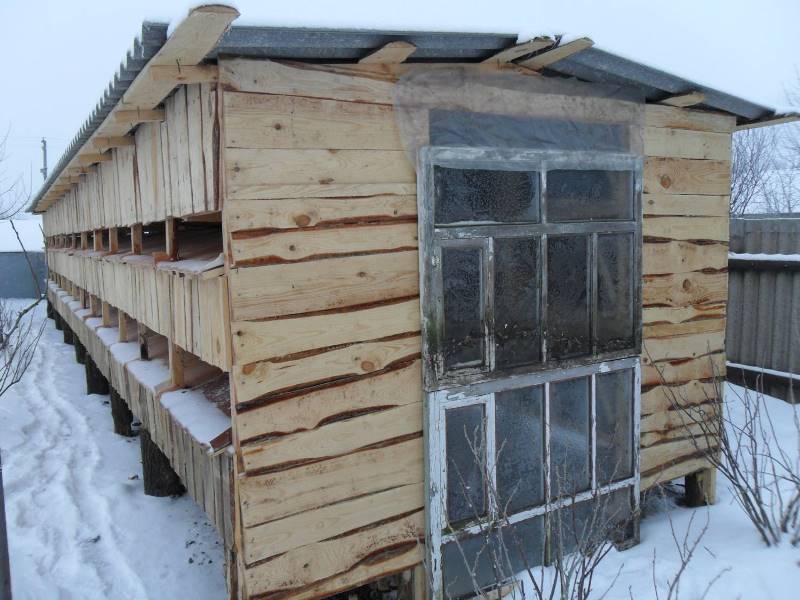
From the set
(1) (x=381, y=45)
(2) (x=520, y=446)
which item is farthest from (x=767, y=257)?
(1) (x=381, y=45)

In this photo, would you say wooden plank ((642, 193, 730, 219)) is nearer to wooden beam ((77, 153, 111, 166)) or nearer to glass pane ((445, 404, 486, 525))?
glass pane ((445, 404, 486, 525))

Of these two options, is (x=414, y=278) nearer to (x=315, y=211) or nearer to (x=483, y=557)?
(x=315, y=211)

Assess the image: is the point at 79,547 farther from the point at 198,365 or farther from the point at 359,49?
the point at 359,49

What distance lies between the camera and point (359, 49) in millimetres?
3340

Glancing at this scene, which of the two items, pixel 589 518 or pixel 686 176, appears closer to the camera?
pixel 589 518

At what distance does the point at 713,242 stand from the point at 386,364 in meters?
2.99

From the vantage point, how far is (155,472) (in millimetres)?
6211

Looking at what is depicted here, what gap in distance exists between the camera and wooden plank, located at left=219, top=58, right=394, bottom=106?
124 inches

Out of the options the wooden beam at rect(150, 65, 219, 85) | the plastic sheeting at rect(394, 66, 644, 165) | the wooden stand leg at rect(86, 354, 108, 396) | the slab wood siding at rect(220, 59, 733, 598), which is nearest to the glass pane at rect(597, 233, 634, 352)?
the plastic sheeting at rect(394, 66, 644, 165)

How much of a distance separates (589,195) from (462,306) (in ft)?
4.04

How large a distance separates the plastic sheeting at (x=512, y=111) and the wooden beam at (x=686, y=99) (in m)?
0.24

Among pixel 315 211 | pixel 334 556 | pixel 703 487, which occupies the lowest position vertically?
pixel 703 487

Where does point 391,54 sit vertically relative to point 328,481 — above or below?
above

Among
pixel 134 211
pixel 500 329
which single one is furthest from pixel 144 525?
pixel 500 329
